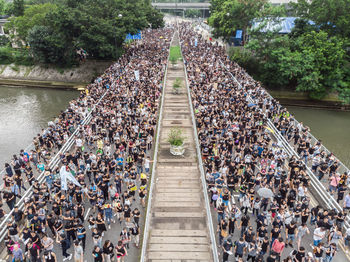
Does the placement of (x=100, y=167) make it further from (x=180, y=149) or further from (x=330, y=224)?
(x=330, y=224)

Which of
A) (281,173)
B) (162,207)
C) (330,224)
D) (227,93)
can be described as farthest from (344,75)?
(162,207)

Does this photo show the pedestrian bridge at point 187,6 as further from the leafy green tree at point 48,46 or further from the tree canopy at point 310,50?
the tree canopy at point 310,50

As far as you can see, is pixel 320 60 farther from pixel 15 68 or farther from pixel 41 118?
pixel 15 68

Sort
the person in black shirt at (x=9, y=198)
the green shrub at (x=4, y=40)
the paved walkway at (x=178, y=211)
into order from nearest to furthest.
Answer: the paved walkway at (x=178, y=211) < the person in black shirt at (x=9, y=198) < the green shrub at (x=4, y=40)

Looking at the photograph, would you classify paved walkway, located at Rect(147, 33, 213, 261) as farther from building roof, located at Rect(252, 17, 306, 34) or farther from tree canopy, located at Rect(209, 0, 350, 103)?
building roof, located at Rect(252, 17, 306, 34)

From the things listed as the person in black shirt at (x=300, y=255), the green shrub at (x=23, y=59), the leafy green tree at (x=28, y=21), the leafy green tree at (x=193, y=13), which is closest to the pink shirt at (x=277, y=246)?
the person in black shirt at (x=300, y=255)
